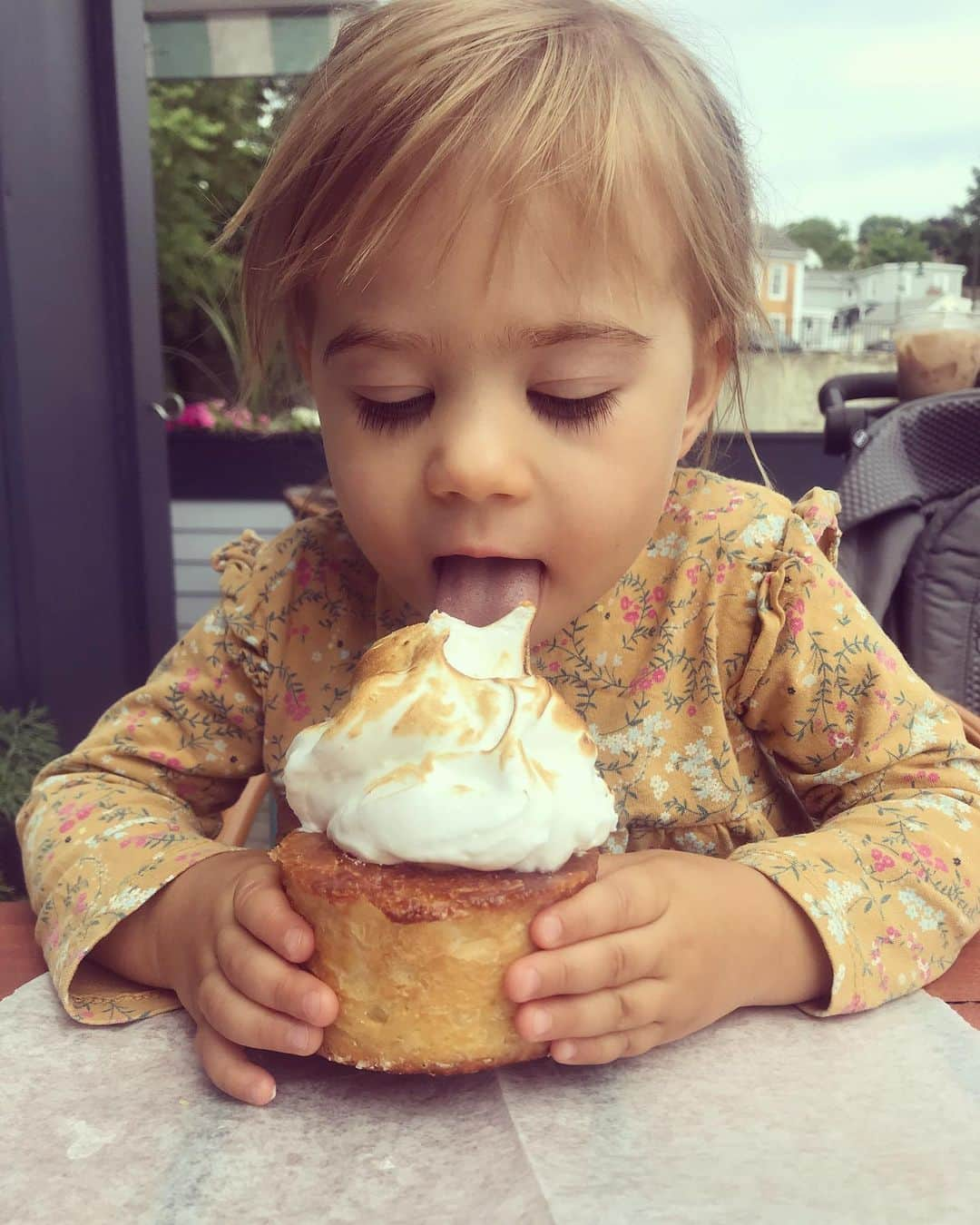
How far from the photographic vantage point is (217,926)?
2.53 feet

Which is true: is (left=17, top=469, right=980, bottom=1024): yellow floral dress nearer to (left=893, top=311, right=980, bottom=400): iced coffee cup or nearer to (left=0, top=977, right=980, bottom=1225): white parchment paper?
(left=0, top=977, right=980, bottom=1225): white parchment paper

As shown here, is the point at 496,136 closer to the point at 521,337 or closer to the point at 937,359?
the point at 521,337

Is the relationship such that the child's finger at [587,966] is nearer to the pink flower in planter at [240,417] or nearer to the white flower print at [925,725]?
the white flower print at [925,725]

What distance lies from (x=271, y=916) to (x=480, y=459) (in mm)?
379

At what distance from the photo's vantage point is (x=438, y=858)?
24.9 inches

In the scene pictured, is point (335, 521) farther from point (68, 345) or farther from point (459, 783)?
point (68, 345)

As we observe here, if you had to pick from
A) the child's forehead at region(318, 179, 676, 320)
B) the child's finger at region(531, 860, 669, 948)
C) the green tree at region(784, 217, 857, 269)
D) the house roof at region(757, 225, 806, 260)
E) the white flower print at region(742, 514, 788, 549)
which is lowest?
the child's finger at region(531, 860, 669, 948)

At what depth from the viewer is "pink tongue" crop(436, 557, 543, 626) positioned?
0.92 metres

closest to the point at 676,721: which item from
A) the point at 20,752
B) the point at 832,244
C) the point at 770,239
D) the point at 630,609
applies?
the point at 630,609

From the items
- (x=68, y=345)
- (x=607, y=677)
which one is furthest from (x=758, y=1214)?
(x=68, y=345)

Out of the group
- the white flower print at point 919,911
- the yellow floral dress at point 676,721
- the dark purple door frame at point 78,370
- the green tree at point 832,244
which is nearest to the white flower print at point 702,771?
the yellow floral dress at point 676,721

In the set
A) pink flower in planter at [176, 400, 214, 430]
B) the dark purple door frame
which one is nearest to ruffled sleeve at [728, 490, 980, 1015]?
the dark purple door frame

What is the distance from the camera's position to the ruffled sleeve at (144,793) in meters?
0.86

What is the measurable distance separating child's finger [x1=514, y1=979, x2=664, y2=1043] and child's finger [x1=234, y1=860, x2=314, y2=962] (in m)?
0.15
